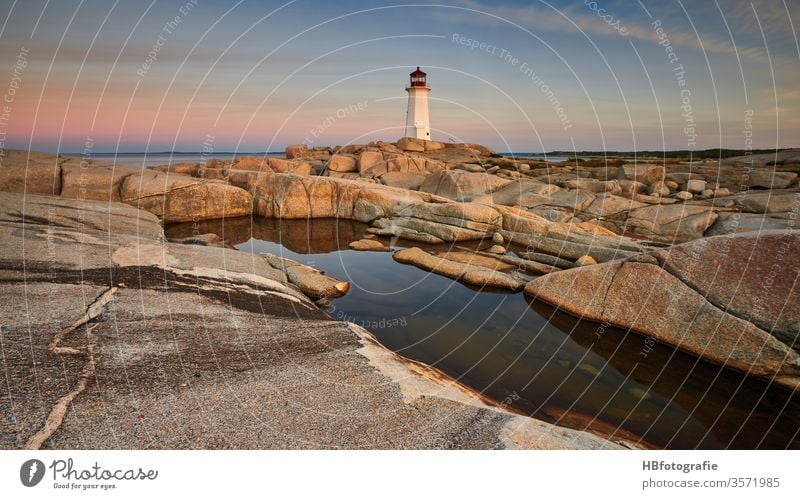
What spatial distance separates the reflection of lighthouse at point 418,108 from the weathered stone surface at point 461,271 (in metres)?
34.5

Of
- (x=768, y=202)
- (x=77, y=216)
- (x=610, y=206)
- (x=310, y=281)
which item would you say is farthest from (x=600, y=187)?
(x=77, y=216)

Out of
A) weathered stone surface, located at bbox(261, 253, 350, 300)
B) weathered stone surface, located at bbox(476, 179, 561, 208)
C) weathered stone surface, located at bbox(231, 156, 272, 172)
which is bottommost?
weathered stone surface, located at bbox(261, 253, 350, 300)

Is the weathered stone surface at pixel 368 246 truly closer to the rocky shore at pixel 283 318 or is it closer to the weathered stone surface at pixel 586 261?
the rocky shore at pixel 283 318

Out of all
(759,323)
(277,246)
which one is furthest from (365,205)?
(759,323)

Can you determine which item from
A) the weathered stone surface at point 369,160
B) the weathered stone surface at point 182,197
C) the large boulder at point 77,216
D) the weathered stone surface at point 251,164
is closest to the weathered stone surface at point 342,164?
the weathered stone surface at point 369,160

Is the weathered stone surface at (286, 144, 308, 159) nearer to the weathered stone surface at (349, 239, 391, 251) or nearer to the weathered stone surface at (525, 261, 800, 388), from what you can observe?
the weathered stone surface at (349, 239, 391, 251)

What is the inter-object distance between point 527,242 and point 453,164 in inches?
975

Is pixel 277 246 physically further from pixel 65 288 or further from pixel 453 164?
pixel 453 164

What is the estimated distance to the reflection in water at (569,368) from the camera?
656cm

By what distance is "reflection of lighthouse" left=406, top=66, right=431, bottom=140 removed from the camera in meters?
45.3

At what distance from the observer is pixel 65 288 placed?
6.91m

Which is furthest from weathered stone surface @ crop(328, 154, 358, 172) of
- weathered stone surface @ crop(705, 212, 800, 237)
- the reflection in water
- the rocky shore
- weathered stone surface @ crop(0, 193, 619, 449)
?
weathered stone surface @ crop(0, 193, 619, 449)

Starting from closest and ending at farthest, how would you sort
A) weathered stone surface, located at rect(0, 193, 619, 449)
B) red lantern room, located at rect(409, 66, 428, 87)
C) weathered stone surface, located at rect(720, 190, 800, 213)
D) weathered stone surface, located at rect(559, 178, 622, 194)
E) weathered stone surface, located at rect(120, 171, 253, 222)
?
weathered stone surface, located at rect(0, 193, 619, 449) < weathered stone surface, located at rect(720, 190, 800, 213) < weathered stone surface, located at rect(120, 171, 253, 222) < weathered stone surface, located at rect(559, 178, 622, 194) < red lantern room, located at rect(409, 66, 428, 87)

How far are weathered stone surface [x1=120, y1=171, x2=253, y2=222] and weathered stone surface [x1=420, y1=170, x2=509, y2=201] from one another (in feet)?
44.1
